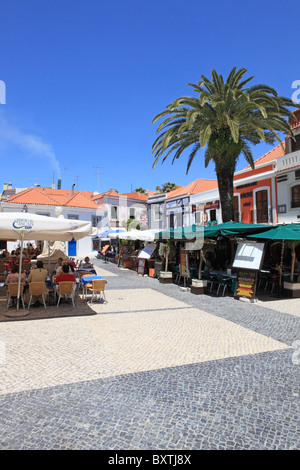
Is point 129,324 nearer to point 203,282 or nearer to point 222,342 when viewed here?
point 222,342

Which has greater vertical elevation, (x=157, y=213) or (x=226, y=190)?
(x=157, y=213)

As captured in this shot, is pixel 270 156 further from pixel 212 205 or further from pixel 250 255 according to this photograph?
pixel 250 255

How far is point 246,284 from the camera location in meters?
10.4

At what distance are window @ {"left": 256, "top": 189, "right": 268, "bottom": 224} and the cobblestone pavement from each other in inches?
561

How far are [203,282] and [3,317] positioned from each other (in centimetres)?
714

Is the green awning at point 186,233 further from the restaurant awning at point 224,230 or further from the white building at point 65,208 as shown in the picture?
the white building at point 65,208

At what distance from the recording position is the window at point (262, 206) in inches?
818

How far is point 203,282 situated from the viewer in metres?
11.8

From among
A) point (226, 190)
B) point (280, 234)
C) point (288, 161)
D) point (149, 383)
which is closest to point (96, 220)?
point (288, 161)

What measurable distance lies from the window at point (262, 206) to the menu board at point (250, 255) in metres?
10.9

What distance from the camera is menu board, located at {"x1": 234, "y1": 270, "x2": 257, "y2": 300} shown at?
1016 cm

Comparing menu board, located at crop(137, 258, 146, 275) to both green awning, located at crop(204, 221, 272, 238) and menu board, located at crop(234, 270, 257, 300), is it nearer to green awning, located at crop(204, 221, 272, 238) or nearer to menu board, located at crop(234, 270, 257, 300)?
green awning, located at crop(204, 221, 272, 238)

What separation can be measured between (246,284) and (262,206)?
12.3m
